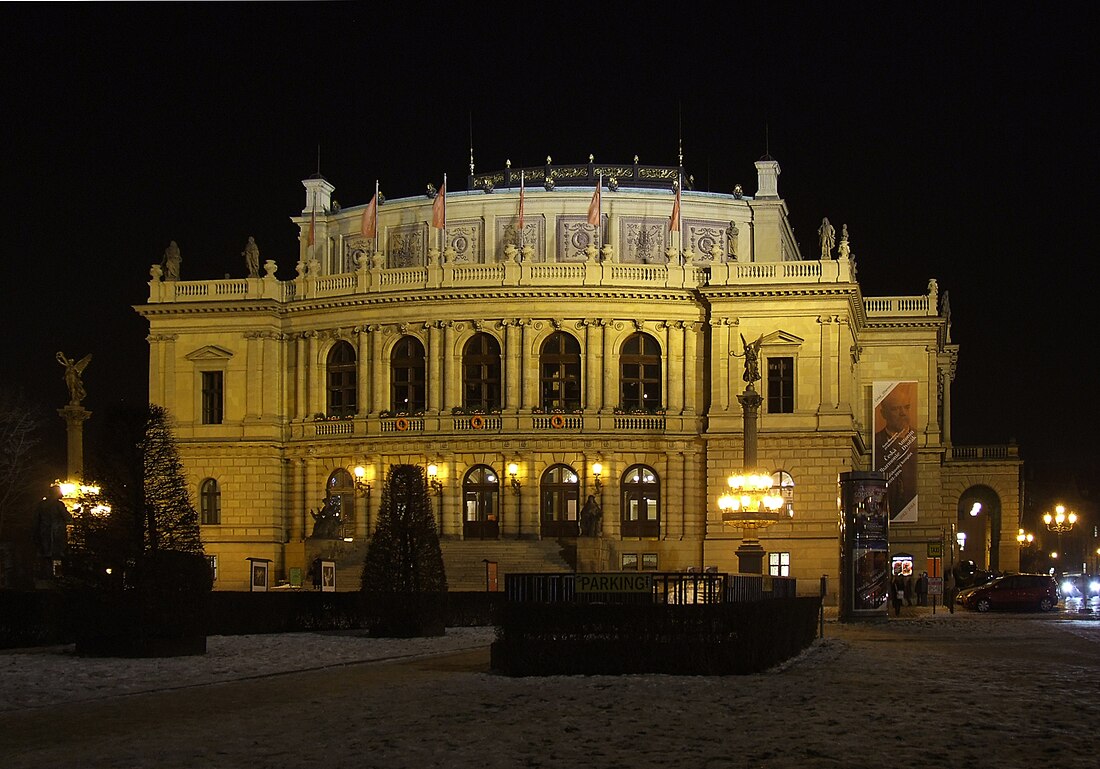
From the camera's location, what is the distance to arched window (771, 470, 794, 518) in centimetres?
7400

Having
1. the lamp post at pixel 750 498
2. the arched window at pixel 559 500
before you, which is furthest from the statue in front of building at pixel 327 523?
the lamp post at pixel 750 498

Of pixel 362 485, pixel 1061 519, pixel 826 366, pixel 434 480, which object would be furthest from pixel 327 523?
pixel 1061 519

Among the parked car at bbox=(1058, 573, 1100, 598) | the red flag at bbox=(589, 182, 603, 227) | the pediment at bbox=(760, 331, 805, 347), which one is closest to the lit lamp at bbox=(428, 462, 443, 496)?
the red flag at bbox=(589, 182, 603, 227)

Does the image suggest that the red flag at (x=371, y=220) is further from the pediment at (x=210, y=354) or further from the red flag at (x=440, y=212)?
the pediment at (x=210, y=354)

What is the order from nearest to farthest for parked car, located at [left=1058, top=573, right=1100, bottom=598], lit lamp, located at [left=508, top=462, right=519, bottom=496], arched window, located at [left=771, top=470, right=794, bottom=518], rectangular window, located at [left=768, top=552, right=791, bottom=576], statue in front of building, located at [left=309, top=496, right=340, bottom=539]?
rectangular window, located at [left=768, top=552, right=791, bottom=576], arched window, located at [left=771, top=470, right=794, bottom=518], statue in front of building, located at [left=309, top=496, right=340, bottom=539], lit lamp, located at [left=508, top=462, right=519, bottom=496], parked car, located at [left=1058, top=573, right=1100, bottom=598]

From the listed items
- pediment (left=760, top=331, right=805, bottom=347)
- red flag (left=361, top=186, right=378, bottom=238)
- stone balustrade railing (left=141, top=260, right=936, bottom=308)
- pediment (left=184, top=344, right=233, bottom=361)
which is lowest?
pediment (left=184, top=344, right=233, bottom=361)

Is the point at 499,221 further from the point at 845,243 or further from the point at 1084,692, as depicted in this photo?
the point at 1084,692

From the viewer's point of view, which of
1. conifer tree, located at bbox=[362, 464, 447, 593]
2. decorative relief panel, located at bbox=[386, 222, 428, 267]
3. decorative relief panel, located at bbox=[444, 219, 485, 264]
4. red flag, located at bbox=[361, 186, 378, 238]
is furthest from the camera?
decorative relief panel, located at bbox=[386, 222, 428, 267]

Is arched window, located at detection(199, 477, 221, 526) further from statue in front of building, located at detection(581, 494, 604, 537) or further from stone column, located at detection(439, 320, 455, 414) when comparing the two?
statue in front of building, located at detection(581, 494, 604, 537)

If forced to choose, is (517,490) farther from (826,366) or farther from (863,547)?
(863,547)

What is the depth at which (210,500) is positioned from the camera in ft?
264

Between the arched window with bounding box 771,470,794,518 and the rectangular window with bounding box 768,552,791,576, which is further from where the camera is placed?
the arched window with bounding box 771,470,794,518

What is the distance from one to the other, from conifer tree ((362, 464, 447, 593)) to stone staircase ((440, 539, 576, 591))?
28.6 m

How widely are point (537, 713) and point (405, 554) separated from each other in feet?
62.0
